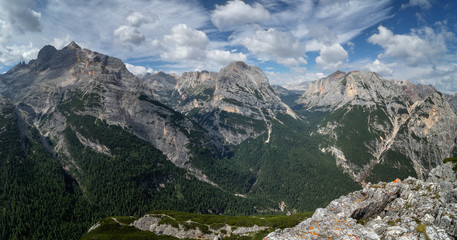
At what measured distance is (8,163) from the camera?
559 ft

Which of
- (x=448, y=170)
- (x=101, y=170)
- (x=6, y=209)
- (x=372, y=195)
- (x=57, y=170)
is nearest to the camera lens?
(x=372, y=195)

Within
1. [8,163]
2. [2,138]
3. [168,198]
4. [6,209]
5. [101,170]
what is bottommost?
[168,198]

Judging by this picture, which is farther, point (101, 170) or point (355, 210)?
point (101, 170)

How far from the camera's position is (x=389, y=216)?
37781 millimetres

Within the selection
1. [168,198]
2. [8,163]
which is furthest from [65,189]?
[168,198]

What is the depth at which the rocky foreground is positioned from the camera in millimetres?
22125

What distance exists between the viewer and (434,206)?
113 feet

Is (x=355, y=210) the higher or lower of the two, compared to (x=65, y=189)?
higher

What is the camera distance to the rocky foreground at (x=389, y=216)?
2212 cm

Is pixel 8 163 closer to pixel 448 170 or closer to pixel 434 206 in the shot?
pixel 434 206

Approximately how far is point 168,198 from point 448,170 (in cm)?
18639


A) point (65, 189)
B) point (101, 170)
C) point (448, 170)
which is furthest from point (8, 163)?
point (448, 170)

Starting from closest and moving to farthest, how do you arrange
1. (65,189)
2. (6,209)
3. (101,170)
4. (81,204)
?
1. (6,209)
2. (81,204)
3. (65,189)
4. (101,170)

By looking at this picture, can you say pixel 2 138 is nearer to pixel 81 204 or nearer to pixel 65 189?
pixel 65 189
